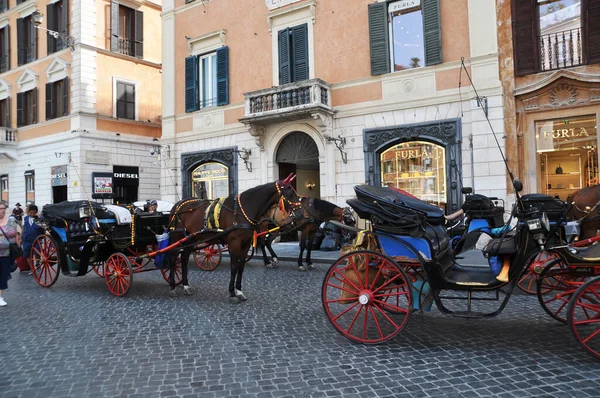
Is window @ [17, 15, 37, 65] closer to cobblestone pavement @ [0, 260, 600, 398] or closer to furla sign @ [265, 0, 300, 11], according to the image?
furla sign @ [265, 0, 300, 11]

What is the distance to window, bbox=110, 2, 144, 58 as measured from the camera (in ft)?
66.7

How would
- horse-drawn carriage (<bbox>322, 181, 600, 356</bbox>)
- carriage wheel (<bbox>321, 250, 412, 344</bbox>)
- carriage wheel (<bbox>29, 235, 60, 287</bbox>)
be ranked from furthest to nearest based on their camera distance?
carriage wheel (<bbox>29, 235, 60, 287</bbox>)
carriage wheel (<bbox>321, 250, 412, 344</bbox>)
horse-drawn carriage (<bbox>322, 181, 600, 356</bbox>)

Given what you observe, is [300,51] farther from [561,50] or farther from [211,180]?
[561,50]

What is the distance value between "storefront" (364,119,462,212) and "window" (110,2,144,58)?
1388 cm

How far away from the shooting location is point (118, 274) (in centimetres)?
705

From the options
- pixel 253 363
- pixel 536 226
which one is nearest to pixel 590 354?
pixel 536 226

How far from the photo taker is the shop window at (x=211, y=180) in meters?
15.9

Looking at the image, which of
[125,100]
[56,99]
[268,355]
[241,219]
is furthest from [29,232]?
[56,99]

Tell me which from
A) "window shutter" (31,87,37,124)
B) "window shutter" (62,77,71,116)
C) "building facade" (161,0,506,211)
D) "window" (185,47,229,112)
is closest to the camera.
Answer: "building facade" (161,0,506,211)

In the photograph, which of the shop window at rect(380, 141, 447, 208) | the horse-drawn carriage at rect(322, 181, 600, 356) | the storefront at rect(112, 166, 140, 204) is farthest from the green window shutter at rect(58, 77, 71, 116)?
the horse-drawn carriage at rect(322, 181, 600, 356)

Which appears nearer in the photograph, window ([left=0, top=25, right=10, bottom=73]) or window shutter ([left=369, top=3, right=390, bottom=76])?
window shutter ([left=369, top=3, right=390, bottom=76])

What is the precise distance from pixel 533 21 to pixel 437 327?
9.35 metres

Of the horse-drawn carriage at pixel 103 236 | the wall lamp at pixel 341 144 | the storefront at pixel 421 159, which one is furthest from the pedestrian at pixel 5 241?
the storefront at pixel 421 159

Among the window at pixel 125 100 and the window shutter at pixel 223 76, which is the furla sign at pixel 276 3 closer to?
the window shutter at pixel 223 76
